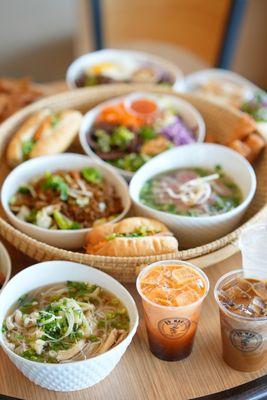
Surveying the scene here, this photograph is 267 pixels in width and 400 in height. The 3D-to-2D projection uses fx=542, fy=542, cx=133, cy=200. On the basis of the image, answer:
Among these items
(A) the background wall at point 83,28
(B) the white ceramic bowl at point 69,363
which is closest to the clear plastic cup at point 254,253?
(B) the white ceramic bowl at point 69,363

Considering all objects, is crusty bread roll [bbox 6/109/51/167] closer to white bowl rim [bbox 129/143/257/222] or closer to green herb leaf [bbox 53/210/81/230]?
→ green herb leaf [bbox 53/210/81/230]

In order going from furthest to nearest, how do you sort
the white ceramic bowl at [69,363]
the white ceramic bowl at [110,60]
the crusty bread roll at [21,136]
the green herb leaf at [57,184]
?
the white ceramic bowl at [110,60]
the crusty bread roll at [21,136]
the green herb leaf at [57,184]
the white ceramic bowl at [69,363]

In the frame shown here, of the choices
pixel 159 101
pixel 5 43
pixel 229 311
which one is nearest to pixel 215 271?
pixel 229 311

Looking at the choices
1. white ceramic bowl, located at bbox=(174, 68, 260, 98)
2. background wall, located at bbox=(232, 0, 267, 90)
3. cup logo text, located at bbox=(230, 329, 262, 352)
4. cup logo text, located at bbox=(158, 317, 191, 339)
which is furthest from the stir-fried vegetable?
background wall, located at bbox=(232, 0, 267, 90)

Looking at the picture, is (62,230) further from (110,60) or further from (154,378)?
(110,60)

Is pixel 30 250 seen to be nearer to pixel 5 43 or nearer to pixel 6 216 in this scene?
pixel 6 216

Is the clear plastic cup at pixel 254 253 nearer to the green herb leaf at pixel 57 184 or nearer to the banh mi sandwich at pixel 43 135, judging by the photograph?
the green herb leaf at pixel 57 184

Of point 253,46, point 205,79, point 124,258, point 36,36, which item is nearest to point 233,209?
point 124,258
